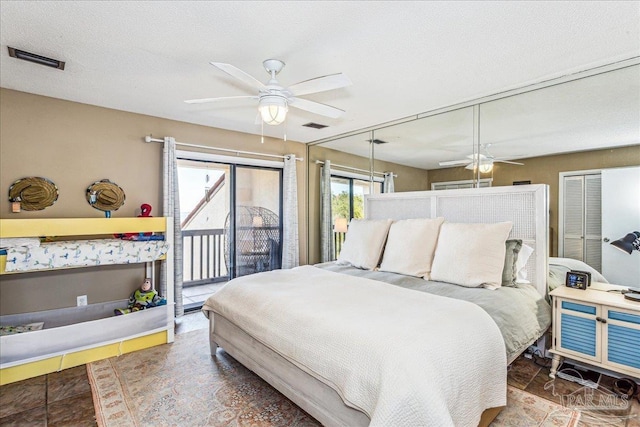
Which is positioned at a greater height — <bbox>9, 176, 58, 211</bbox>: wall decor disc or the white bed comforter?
<bbox>9, 176, 58, 211</bbox>: wall decor disc

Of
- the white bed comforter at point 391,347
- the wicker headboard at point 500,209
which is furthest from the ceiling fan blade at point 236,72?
the wicker headboard at point 500,209

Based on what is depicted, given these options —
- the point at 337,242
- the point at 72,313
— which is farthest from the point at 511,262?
the point at 72,313

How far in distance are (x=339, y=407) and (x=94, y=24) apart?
2.71 meters

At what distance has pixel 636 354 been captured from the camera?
2.05 meters

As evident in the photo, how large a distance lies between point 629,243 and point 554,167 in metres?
0.80

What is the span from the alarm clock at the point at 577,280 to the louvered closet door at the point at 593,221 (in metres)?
0.21

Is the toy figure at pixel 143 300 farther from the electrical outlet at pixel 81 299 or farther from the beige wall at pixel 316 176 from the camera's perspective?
the beige wall at pixel 316 176

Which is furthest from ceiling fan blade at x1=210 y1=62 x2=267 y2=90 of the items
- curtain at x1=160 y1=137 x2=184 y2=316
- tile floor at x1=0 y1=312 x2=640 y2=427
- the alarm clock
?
the alarm clock

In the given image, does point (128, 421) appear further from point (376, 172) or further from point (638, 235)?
point (638, 235)

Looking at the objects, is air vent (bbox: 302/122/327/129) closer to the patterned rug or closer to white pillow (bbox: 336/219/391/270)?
white pillow (bbox: 336/219/391/270)

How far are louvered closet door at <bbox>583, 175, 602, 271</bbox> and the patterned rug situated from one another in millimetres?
1278

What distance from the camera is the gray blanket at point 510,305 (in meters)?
2.01

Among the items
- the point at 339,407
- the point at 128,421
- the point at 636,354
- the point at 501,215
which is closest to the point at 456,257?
the point at 501,215

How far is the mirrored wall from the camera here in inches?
98.4
